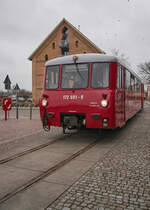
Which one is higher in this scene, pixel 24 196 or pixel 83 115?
pixel 83 115

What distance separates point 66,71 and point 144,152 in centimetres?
367

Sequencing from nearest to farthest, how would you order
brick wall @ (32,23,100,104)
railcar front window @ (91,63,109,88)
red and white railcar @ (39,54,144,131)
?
1. red and white railcar @ (39,54,144,131)
2. railcar front window @ (91,63,109,88)
3. brick wall @ (32,23,100,104)

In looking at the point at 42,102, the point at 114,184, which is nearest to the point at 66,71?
the point at 42,102

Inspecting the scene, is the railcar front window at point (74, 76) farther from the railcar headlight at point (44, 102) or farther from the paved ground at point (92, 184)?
the paved ground at point (92, 184)

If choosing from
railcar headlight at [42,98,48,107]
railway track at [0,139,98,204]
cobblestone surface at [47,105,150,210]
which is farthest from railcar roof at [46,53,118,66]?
cobblestone surface at [47,105,150,210]

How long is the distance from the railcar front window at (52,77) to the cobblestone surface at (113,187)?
11.1 ft

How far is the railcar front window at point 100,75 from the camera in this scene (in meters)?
7.23

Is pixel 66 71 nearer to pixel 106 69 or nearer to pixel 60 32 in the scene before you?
pixel 106 69

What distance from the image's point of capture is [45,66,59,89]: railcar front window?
7.93m

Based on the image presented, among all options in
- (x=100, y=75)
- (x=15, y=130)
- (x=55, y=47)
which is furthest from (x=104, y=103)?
(x=55, y=47)

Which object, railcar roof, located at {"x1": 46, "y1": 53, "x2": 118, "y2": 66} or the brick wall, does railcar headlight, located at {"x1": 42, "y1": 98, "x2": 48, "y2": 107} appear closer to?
railcar roof, located at {"x1": 46, "y1": 53, "x2": 118, "y2": 66}

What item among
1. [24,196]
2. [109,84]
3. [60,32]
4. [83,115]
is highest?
[60,32]

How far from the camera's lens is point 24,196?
349 cm

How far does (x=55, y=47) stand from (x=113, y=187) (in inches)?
1396
